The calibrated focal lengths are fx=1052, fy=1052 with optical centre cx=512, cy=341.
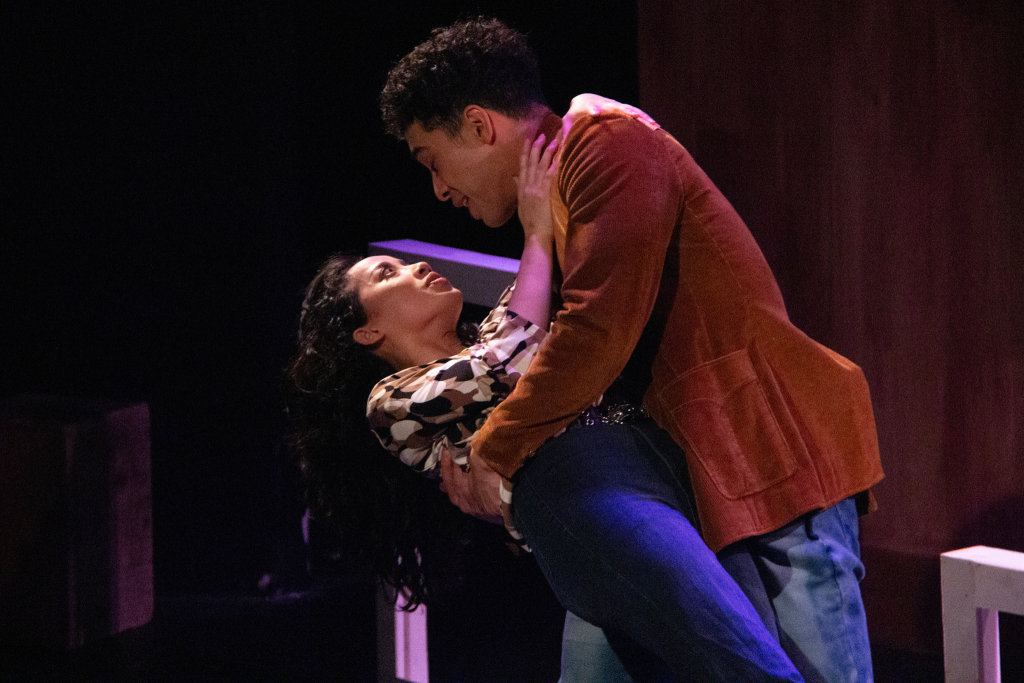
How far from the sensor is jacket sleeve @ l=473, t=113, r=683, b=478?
1683 millimetres

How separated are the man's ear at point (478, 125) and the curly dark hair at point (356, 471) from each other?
2.25 feet

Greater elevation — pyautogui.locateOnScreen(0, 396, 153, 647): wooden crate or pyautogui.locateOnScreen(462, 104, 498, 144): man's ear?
pyautogui.locateOnScreen(462, 104, 498, 144): man's ear

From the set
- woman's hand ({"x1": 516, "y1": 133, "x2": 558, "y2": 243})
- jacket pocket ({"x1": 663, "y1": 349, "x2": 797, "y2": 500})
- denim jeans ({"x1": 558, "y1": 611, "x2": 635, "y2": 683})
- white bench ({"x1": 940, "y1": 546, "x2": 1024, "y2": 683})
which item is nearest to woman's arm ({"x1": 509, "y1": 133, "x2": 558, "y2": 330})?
woman's hand ({"x1": 516, "y1": 133, "x2": 558, "y2": 243})

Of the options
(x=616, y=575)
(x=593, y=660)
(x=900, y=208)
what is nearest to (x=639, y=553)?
(x=616, y=575)

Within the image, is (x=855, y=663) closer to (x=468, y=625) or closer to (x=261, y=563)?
(x=468, y=625)

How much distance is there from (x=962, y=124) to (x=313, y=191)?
2436mm

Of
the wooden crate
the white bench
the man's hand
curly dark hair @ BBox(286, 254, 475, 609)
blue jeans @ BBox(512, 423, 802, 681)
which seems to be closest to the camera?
blue jeans @ BBox(512, 423, 802, 681)

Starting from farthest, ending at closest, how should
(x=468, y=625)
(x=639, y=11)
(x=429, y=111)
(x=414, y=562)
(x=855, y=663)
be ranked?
(x=468, y=625), (x=639, y=11), (x=414, y=562), (x=429, y=111), (x=855, y=663)

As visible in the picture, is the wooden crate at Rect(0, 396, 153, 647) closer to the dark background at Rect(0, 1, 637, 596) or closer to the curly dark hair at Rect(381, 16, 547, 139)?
the dark background at Rect(0, 1, 637, 596)

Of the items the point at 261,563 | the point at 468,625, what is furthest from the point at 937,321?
the point at 261,563

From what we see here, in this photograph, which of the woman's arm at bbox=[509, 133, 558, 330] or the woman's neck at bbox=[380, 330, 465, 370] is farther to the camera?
the woman's neck at bbox=[380, 330, 465, 370]

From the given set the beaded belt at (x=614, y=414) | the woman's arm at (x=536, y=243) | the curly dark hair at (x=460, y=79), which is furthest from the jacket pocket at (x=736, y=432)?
the curly dark hair at (x=460, y=79)

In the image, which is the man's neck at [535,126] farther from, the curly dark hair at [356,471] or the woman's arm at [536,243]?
the curly dark hair at [356,471]

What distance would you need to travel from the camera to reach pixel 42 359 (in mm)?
4465
